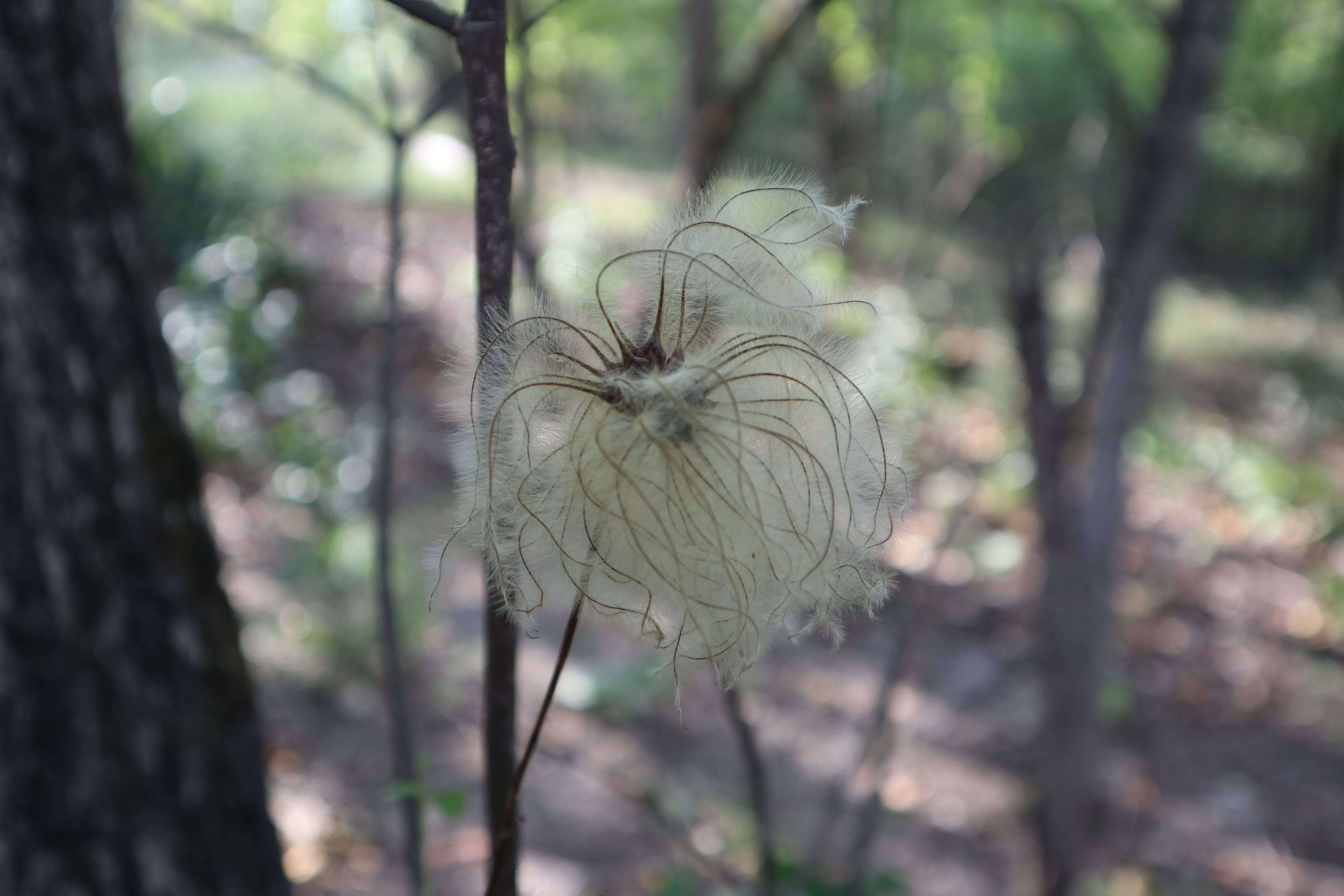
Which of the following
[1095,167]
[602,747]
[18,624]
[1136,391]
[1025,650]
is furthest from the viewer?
[1095,167]

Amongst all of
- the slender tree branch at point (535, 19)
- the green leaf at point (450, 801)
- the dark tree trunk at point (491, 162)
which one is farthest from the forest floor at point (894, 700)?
the dark tree trunk at point (491, 162)

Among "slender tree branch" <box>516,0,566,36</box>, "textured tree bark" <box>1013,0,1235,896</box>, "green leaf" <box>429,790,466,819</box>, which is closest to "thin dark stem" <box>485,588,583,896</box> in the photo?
"green leaf" <box>429,790,466,819</box>

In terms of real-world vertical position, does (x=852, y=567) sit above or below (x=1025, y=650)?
below

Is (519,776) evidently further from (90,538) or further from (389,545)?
(90,538)

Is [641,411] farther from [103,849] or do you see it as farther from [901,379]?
[901,379]

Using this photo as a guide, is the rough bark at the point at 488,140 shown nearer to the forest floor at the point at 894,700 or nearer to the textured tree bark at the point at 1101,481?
the forest floor at the point at 894,700

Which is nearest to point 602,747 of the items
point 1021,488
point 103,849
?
point 103,849
